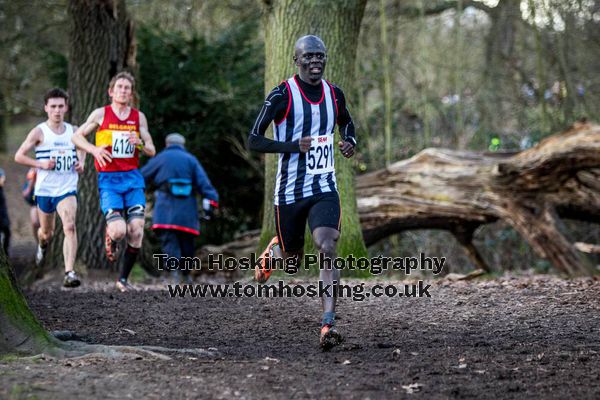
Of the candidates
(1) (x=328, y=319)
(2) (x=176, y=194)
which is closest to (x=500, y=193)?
(2) (x=176, y=194)

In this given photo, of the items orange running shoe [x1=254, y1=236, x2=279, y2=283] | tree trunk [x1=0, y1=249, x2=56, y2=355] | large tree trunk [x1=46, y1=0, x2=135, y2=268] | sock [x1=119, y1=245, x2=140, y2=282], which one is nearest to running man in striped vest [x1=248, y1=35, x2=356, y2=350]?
orange running shoe [x1=254, y1=236, x2=279, y2=283]

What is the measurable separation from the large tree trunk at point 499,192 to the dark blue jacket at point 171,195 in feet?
7.83

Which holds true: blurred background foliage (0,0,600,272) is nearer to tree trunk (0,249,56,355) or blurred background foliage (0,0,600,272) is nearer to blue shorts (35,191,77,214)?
blue shorts (35,191,77,214)

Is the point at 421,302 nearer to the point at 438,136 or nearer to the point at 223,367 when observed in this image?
the point at 223,367

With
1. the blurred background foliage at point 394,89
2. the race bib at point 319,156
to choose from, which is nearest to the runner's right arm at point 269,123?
the race bib at point 319,156

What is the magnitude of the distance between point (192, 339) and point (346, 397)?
2.29 meters

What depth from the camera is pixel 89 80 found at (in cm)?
1254

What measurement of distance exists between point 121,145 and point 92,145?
307 millimetres

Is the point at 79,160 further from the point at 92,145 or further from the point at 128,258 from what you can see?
the point at 128,258

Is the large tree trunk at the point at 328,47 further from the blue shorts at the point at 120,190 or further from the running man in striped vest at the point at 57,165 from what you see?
the running man in striped vest at the point at 57,165

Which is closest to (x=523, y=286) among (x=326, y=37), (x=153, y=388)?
(x=326, y=37)

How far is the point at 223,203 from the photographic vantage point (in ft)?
55.2

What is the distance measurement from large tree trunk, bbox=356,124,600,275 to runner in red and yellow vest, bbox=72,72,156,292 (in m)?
4.43

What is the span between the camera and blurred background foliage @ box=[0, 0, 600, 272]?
1614 cm
